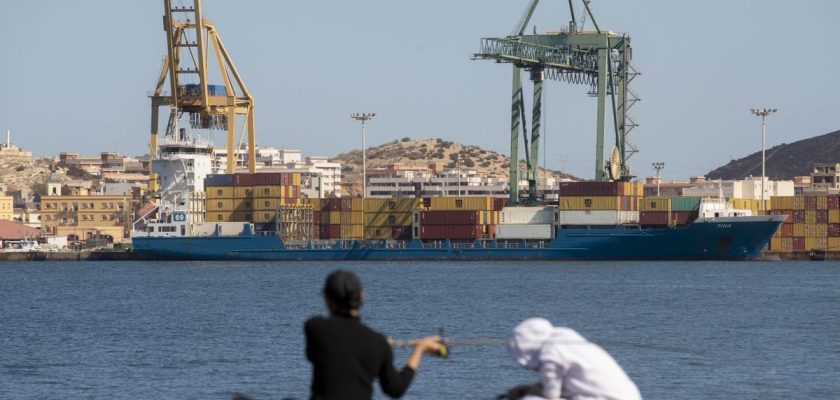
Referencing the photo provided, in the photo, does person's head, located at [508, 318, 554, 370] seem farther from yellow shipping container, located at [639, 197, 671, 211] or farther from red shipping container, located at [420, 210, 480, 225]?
red shipping container, located at [420, 210, 480, 225]

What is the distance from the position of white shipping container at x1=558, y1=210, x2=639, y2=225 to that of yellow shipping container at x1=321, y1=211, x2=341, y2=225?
13.2 m

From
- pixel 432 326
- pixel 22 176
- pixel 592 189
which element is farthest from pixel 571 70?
pixel 22 176

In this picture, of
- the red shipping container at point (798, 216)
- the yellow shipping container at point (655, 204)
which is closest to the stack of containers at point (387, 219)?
the yellow shipping container at point (655, 204)

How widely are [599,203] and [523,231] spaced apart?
5.19 m

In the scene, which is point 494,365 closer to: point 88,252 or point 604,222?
point 604,222

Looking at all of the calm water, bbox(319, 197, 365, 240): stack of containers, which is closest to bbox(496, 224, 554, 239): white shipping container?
bbox(319, 197, 365, 240): stack of containers

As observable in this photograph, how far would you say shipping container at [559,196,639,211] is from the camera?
7988cm

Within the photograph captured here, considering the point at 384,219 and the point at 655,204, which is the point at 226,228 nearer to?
the point at 384,219

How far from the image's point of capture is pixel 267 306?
47.0m

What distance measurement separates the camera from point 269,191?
276 feet

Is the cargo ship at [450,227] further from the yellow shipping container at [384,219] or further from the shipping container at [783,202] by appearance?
the shipping container at [783,202]

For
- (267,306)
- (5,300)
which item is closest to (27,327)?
(267,306)

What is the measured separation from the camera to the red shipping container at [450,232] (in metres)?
83.2

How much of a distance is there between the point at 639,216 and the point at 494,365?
54.4 metres
